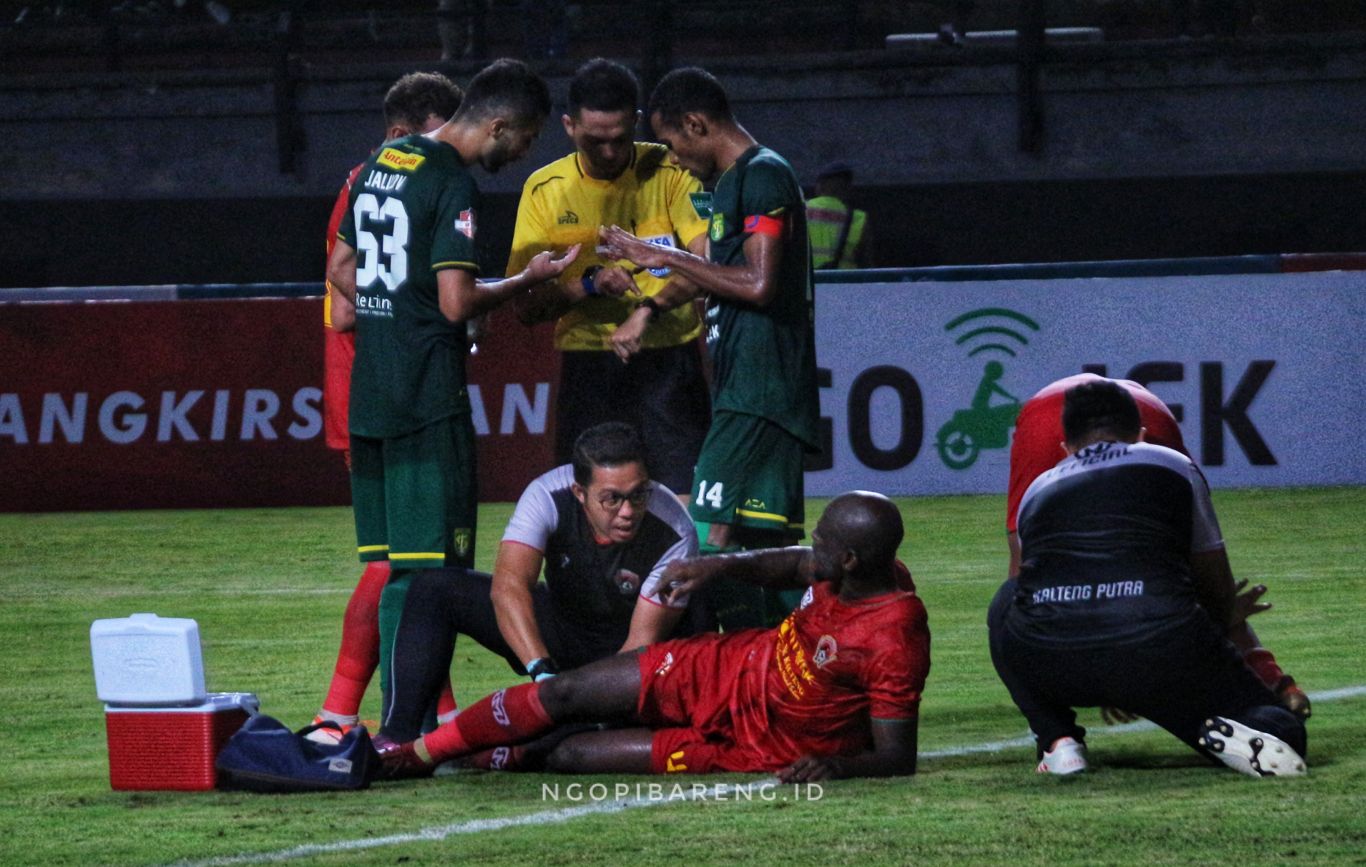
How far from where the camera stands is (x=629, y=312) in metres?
7.42

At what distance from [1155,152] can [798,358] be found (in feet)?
41.5

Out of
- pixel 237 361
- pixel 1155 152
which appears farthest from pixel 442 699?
pixel 1155 152

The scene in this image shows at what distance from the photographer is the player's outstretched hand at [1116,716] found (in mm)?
6209

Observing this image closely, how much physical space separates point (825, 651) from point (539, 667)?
34.3 inches

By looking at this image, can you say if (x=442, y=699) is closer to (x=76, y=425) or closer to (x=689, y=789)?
(x=689, y=789)

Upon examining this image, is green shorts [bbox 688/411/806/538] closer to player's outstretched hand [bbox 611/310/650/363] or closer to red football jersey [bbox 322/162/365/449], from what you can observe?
player's outstretched hand [bbox 611/310/650/363]

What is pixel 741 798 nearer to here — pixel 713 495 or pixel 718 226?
pixel 713 495

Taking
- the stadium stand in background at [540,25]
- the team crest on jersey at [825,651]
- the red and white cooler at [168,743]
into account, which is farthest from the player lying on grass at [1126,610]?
the stadium stand in background at [540,25]

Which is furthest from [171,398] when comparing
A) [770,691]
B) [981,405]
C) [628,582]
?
[770,691]

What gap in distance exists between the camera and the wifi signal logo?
Result: 1364 cm

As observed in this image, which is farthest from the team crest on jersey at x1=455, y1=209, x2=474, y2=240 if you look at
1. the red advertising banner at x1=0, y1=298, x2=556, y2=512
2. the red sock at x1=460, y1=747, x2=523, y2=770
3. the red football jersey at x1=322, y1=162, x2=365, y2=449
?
the red advertising banner at x1=0, y1=298, x2=556, y2=512

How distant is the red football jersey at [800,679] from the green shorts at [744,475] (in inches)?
28.0

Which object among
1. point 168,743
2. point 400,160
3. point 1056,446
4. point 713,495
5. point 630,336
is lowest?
point 168,743

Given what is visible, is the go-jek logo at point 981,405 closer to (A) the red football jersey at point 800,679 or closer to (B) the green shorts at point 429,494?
(B) the green shorts at point 429,494
